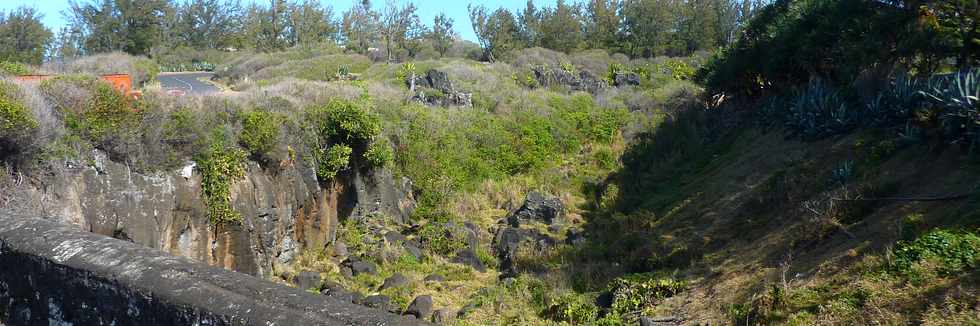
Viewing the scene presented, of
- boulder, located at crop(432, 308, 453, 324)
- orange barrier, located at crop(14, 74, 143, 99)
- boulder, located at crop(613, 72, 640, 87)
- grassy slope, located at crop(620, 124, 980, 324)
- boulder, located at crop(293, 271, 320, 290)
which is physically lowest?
boulder, located at crop(432, 308, 453, 324)

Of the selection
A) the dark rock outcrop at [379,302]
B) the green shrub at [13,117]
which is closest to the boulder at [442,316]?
the dark rock outcrop at [379,302]

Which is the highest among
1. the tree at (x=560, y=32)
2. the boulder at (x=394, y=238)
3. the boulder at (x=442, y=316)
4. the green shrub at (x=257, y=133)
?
the tree at (x=560, y=32)

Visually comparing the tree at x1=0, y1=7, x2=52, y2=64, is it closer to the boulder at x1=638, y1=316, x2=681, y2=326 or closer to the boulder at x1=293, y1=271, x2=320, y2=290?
the boulder at x1=293, y1=271, x2=320, y2=290

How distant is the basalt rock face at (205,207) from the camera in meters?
10.4

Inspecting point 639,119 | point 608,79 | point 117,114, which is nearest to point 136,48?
point 608,79

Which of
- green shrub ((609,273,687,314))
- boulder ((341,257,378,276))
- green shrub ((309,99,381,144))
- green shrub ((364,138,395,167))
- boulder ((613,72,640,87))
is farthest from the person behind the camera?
boulder ((613,72,640,87))

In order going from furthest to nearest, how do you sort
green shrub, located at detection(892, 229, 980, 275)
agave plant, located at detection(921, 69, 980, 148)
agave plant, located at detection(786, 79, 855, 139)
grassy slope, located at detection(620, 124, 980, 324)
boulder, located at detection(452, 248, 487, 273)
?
1. agave plant, located at detection(786, 79, 855, 139)
2. boulder, located at detection(452, 248, 487, 273)
3. agave plant, located at detection(921, 69, 980, 148)
4. grassy slope, located at detection(620, 124, 980, 324)
5. green shrub, located at detection(892, 229, 980, 275)

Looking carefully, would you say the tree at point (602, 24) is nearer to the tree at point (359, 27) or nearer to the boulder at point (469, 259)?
the tree at point (359, 27)

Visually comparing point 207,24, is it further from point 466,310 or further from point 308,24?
point 466,310

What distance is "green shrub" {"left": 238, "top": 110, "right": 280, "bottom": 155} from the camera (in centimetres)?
1389

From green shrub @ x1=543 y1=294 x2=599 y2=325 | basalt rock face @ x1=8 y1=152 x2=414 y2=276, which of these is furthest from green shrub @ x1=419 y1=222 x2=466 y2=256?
green shrub @ x1=543 y1=294 x2=599 y2=325

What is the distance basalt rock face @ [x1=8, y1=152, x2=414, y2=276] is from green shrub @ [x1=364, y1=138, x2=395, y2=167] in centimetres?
45

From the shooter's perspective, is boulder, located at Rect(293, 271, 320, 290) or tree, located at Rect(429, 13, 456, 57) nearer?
boulder, located at Rect(293, 271, 320, 290)

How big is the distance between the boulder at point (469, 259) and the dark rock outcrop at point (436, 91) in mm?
8964
